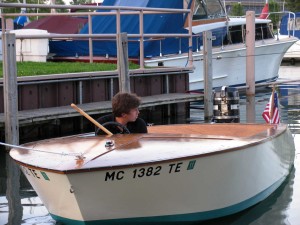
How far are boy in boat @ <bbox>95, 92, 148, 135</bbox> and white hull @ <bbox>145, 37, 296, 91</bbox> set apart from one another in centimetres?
1130

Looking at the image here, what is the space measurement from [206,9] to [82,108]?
1051 cm

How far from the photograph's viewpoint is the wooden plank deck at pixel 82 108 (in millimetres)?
11934

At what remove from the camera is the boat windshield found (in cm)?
2248

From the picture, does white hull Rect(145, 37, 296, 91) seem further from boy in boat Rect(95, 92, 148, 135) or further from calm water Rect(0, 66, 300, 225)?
boy in boat Rect(95, 92, 148, 135)

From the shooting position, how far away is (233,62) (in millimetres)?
22672

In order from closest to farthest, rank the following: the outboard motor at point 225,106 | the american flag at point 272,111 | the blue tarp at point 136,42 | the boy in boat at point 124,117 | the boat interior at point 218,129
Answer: the boy in boat at point 124,117, the boat interior at point 218,129, the american flag at point 272,111, the outboard motor at point 225,106, the blue tarp at point 136,42

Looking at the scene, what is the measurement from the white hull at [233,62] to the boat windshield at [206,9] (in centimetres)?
120

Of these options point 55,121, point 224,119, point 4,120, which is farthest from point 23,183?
point 224,119

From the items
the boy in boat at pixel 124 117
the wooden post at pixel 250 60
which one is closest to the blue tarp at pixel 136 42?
the wooden post at pixel 250 60

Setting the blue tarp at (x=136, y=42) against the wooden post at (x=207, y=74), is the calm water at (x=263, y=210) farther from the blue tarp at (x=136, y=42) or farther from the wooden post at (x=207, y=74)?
the blue tarp at (x=136, y=42)

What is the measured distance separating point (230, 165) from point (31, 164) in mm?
1953

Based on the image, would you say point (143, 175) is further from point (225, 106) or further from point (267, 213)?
point (225, 106)

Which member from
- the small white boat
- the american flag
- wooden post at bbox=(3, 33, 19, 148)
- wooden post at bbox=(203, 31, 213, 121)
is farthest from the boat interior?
wooden post at bbox=(203, 31, 213, 121)

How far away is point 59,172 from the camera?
6438 mm
